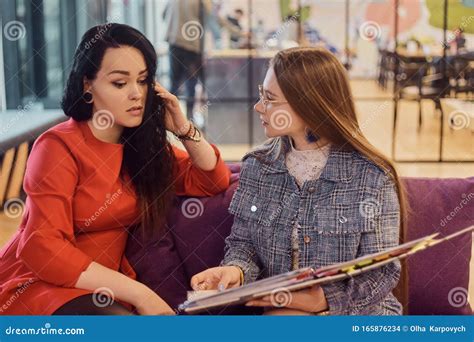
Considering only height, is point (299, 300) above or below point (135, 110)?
below

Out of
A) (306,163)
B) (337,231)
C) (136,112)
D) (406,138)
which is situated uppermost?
(136,112)

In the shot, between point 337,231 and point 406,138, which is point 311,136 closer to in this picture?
point 337,231

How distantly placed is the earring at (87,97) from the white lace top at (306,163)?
0.40 meters

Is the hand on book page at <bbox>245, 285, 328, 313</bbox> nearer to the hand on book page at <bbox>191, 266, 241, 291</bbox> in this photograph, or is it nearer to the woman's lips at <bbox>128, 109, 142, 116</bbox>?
the hand on book page at <bbox>191, 266, 241, 291</bbox>

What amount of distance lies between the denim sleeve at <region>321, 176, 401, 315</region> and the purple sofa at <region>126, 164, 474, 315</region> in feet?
0.63

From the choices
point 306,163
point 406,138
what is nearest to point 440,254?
point 306,163

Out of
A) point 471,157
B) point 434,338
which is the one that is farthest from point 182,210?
point 471,157

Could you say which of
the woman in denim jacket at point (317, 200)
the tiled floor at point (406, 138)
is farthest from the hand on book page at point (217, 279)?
the tiled floor at point (406, 138)

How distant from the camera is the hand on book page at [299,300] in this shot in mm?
1404

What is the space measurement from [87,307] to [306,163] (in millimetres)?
498

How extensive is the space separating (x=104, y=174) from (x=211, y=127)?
11.7 ft

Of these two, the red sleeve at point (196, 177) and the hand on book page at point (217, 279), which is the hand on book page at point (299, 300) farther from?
the red sleeve at point (196, 177)

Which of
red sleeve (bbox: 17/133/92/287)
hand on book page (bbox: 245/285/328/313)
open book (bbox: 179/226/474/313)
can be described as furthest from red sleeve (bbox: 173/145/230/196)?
open book (bbox: 179/226/474/313)

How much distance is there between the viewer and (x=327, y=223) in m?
1.55
